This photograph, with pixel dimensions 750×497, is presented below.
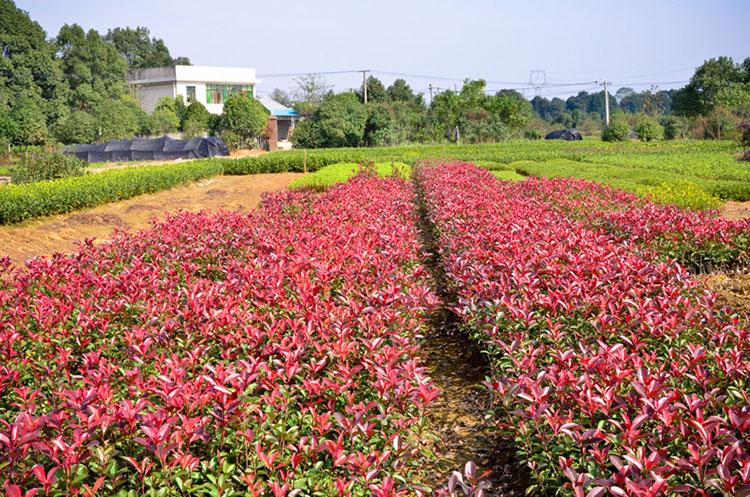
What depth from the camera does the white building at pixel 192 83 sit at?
182 feet

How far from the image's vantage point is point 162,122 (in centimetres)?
4484

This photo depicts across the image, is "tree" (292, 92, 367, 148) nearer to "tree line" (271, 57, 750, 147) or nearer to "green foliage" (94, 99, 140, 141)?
"tree line" (271, 57, 750, 147)

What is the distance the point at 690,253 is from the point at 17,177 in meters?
17.0

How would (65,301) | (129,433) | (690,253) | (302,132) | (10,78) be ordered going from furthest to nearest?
(10,78) < (302,132) < (690,253) < (65,301) < (129,433)

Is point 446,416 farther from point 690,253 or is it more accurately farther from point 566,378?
point 690,253

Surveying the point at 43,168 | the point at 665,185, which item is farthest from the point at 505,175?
the point at 43,168

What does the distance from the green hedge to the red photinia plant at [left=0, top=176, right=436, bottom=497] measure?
Answer: 28.3 feet

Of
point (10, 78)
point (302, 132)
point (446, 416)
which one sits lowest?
point (446, 416)

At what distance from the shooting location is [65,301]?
414cm

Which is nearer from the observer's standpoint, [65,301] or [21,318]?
[21,318]

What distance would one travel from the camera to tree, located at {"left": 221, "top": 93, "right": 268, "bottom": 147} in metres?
40.2

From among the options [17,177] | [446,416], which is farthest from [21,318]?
[17,177]

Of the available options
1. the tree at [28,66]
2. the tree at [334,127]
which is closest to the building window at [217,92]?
the tree at [28,66]

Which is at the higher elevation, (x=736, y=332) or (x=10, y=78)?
(x=10, y=78)
